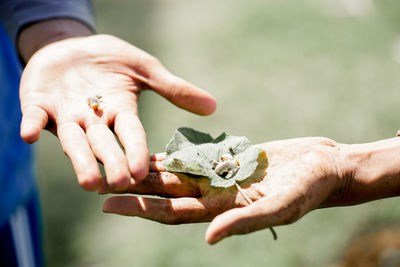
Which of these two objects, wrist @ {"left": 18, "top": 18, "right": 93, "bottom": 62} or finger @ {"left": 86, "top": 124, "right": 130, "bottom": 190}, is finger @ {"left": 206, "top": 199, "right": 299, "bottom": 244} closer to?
finger @ {"left": 86, "top": 124, "right": 130, "bottom": 190}

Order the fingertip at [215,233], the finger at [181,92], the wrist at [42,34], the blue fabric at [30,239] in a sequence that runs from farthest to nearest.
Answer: the wrist at [42,34] → the blue fabric at [30,239] → the finger at [181,92] → the fingertip at [215,233]

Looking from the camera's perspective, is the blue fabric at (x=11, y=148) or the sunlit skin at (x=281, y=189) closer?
the sunlit skin at (x=281, y=189)

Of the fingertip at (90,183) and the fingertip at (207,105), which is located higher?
the fingertip at (207,105)

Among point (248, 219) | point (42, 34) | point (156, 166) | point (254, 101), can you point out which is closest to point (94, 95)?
point (156, 166)

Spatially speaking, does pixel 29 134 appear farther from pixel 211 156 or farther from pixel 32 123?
pixel 211 156

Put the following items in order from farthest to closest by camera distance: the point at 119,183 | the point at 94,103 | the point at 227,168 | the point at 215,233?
the point at 94,103 < the point at 227,168 < the point at 119,183 < the point at 215,233

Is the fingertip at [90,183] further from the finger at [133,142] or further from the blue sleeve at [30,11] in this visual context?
the blue sleeve at [30,11]

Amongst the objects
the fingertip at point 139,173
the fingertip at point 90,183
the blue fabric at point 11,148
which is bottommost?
the blue fabric at point 11,148

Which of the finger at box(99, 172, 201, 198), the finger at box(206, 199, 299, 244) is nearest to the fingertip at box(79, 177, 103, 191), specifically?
the finger at box(99, 172, 201, 198)

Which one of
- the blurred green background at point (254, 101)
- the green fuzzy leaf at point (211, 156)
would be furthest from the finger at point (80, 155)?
the blurred green background at point (254, 101)
